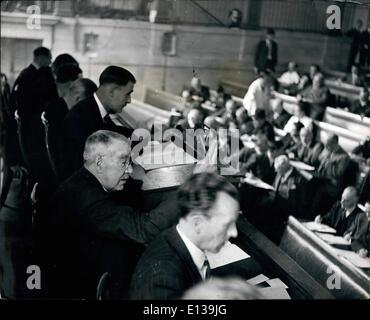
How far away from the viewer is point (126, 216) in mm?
2131

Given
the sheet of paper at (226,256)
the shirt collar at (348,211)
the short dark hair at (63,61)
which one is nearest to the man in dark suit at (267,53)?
the shirt collar at (348,211)

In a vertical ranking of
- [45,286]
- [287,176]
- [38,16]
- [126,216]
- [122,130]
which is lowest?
[45,286]

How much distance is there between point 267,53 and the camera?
277 inches

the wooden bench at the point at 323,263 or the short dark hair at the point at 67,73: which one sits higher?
the short dark hair at the point at 67,73

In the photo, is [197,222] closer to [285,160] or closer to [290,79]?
[285,160]

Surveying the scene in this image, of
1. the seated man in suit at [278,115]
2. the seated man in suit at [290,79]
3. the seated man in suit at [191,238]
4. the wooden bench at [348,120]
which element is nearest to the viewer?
the seated man in suit at [191,238]

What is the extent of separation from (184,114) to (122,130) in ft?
5.11

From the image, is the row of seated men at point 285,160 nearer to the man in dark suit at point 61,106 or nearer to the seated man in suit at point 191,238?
the man in dark suit at point 61,106

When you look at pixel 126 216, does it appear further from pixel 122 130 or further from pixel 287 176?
pixel 287 176

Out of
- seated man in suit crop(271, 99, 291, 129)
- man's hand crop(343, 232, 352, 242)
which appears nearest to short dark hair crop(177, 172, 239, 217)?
man's hand crop(343, 232, 352, 242)

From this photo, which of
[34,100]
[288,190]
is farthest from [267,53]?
[34,100]

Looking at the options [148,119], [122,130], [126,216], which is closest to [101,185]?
[126,216]

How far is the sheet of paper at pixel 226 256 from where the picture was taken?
2.08 metres

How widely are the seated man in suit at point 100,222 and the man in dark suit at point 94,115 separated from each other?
56 cm
